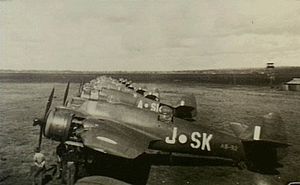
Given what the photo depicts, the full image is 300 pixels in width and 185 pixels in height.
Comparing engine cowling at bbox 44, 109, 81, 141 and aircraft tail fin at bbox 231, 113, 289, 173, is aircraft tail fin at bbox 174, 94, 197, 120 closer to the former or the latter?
aircraft tail fin at bbox 231, 113, 289, 173

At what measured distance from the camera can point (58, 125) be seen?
4.92 meters

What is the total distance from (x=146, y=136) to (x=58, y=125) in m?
1.41

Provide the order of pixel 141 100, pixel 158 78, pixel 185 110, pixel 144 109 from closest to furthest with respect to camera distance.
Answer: pixel 144 109 < pixel 141 100 < pixel 185 110 < pixel 158 78

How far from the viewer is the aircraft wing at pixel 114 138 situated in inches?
182

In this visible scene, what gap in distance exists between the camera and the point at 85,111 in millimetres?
5746

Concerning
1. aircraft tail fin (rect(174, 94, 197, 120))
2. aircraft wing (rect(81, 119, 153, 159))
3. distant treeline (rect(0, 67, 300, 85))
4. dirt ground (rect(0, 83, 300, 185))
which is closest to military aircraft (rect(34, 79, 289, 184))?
aircraft wing (rect(81, 119, 153, 159))

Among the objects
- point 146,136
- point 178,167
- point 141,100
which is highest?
point 141,100

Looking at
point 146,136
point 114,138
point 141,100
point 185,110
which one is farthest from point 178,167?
point 185,110

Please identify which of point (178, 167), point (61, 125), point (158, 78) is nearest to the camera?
point (61, 125)

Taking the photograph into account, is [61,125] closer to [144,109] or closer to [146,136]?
[146,136]

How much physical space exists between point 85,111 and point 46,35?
1492mm

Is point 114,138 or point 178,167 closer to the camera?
point 114,138

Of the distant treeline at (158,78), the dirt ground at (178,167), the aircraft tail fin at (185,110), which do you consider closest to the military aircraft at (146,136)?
the dirt ground at (178,167)

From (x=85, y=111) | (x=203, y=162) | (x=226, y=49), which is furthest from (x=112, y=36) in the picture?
(x=203, y=162)
